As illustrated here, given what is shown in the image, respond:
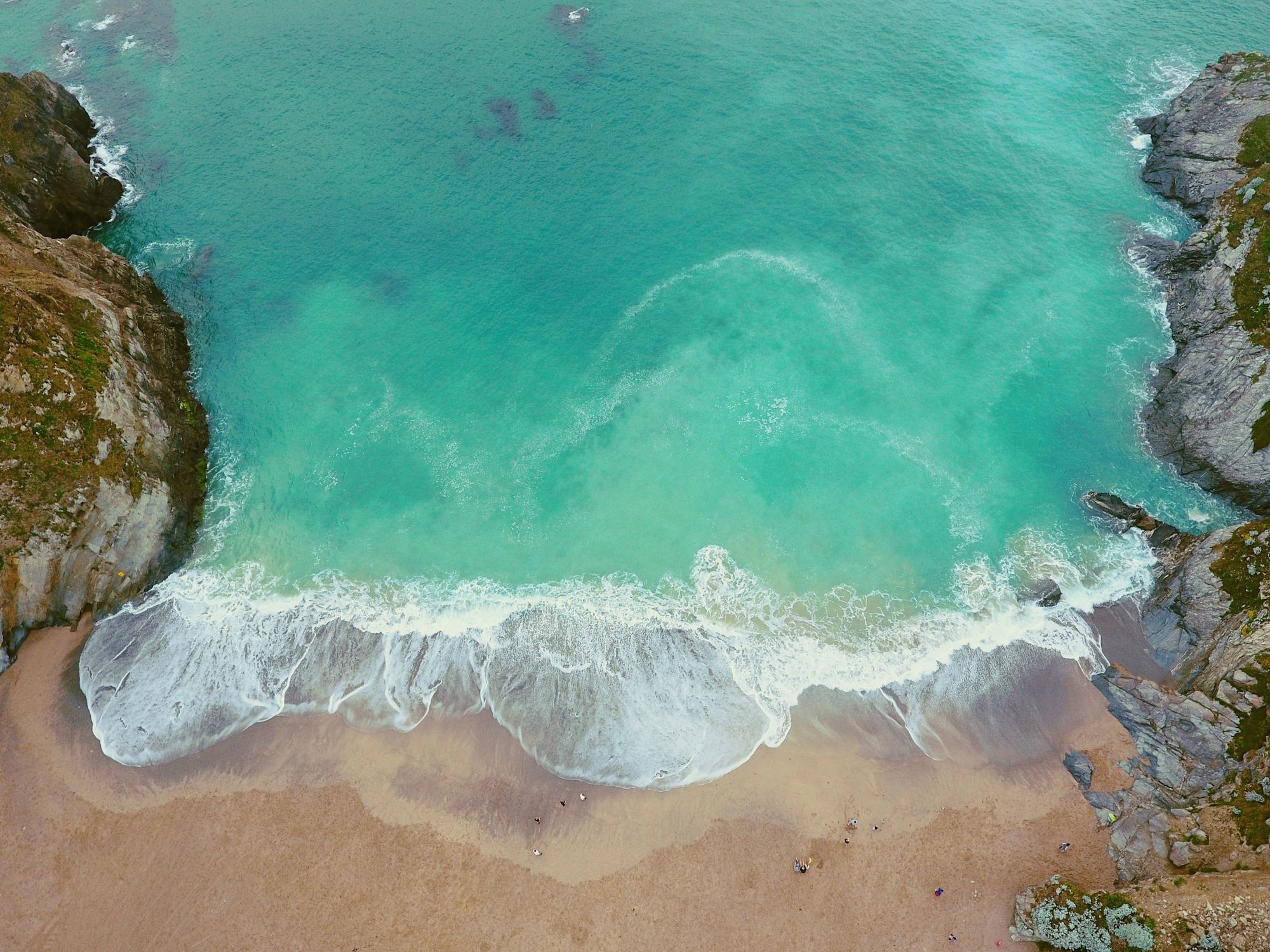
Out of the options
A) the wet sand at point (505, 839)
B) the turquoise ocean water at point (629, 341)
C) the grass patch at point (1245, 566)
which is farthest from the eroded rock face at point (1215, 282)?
the wet sand at point (505, 839)

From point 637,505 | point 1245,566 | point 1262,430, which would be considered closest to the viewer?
point 1245,566

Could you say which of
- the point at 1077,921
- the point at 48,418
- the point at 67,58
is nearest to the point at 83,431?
the point at 48,418

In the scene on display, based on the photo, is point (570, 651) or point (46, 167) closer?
point (570, 651)

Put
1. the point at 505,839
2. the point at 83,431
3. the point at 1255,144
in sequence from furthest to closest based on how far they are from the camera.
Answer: the point at 1255,144 < the point at 83,431 < the point at 505,839

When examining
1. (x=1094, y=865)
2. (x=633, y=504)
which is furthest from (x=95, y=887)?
(x=1094, y=865)

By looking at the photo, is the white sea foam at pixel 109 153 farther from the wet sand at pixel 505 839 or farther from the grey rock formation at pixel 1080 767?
the grey rock formation at pixel 1080 767

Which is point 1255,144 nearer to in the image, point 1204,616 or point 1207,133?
point 1207,133
